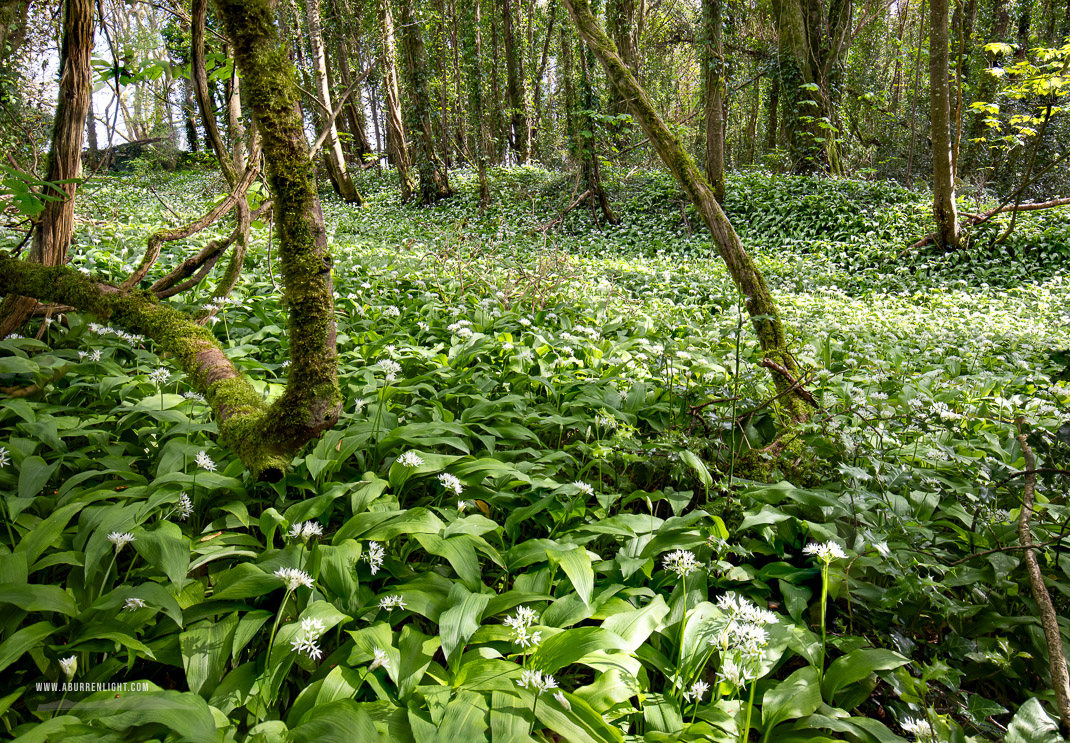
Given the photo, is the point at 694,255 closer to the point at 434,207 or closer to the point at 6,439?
the point at 434,207

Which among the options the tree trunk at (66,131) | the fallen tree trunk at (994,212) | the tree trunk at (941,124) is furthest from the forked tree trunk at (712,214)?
the fallen tree trunk at (994,212)

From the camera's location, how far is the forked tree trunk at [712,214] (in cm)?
327

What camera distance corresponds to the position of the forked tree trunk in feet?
10.7

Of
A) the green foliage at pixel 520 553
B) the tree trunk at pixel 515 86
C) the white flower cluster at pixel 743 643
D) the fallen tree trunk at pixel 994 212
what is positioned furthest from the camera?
→ the tree trunk at pixel 515 86

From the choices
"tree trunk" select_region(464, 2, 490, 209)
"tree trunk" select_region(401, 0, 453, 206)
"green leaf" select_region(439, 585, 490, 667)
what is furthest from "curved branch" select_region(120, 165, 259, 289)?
"tree trunk" select_region(464, 2, 490, 209)

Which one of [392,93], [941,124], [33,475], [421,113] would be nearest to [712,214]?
[33,475]

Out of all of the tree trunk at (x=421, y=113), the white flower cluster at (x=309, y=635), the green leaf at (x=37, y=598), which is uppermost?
the tree trunk at (x=421, y=113)

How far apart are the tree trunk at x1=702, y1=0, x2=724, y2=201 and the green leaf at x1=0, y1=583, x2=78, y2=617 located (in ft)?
35.1

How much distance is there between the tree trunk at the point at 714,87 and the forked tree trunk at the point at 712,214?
23.1 feet

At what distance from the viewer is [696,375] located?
314 cm

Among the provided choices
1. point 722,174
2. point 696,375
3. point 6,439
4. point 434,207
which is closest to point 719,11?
point 722,174

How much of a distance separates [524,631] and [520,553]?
0.49 meters

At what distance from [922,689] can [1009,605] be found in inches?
25.3

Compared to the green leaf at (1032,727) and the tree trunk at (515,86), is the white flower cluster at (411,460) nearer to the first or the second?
the green leaf at (1032,727)
